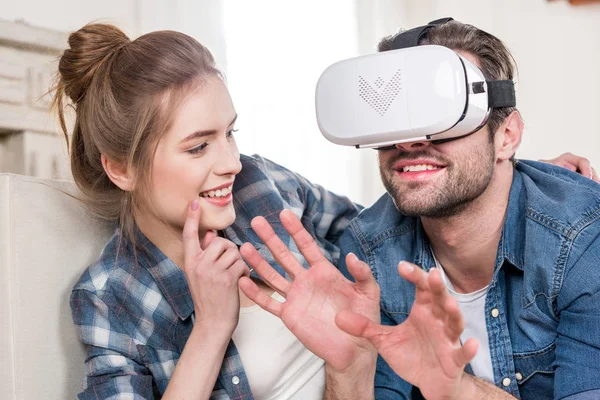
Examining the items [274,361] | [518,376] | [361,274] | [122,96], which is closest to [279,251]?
[361,274]

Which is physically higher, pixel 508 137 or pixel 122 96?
pixel 122 96

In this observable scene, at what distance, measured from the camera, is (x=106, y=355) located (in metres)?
1.35

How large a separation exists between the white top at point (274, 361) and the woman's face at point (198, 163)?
230 millimetres

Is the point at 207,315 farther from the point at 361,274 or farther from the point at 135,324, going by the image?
the point at 361,274

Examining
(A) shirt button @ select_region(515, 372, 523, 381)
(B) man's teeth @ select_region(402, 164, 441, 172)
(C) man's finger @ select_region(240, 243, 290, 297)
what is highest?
(B) man's teeth @ select_region(402, 164, 441, 172)

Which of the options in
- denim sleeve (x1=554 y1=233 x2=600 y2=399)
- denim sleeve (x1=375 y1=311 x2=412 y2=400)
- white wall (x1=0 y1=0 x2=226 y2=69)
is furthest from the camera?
white wall (x1=0 y1=0 x2=226 y2=69)

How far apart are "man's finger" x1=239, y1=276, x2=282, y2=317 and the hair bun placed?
0.55m

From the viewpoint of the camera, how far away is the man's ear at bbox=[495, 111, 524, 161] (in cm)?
148

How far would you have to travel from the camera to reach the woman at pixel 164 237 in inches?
52.4

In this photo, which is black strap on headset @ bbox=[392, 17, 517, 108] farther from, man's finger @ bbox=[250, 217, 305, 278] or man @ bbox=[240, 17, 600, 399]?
man's finger @ bbox=[250, 217, 305, 278]

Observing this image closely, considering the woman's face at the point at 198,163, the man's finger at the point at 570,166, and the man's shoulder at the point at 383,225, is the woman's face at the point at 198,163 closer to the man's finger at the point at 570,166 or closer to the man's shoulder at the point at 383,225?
the man's shoulder at the point at 383,225

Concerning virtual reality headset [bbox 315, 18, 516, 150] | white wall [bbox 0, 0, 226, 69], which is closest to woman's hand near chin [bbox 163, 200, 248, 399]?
virtual reality headset [bbox 315, 18, 516, 150]

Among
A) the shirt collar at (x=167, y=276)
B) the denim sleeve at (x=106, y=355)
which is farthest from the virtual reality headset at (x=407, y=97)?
the denim sleeve at (x=106, y=355)

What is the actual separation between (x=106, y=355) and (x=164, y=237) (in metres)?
0.27
